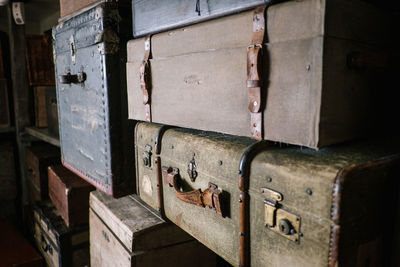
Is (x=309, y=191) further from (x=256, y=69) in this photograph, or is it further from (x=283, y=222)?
(x=256, y=69)

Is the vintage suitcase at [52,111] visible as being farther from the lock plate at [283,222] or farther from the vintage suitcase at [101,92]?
the lock plate at [283,222]

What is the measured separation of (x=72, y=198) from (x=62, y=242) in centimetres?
30

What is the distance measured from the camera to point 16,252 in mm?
2125

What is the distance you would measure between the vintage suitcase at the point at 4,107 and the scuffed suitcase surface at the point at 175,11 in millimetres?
2283

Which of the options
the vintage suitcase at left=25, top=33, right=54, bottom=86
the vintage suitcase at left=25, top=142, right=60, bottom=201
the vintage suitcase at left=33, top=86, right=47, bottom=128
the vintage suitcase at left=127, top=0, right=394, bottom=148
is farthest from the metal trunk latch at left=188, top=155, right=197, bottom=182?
the vintage suitcase at left=33, top=86, right=47, bottom=128

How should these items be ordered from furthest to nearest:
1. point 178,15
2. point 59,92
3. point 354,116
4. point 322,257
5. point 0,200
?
1. point 0,200
2. point 59,92
3. point 178,15
4. point 354,116
5. point 322,257

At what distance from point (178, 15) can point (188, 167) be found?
19.6 inches

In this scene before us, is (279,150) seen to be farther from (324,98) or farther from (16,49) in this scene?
(16,49)

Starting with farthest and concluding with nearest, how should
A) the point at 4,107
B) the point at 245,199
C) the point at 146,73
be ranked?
the point at 4,107
the point at 146,73
the point at 245,199

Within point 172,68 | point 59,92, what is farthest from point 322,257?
point 59,92

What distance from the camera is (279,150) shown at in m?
0.74

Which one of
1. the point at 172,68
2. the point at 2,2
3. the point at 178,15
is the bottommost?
the point at 172,68

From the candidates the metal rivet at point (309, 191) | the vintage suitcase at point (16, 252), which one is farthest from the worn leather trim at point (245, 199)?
the vintage suitcase at point (16, 252)

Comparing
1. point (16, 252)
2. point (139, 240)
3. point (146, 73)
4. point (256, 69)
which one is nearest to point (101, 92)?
point (146, 73)
